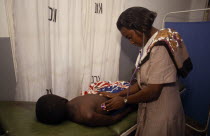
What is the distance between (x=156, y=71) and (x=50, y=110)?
749 millimetres

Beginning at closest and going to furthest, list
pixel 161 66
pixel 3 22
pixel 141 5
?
pixel 161 66
pixel 3 22
pixel 141 5

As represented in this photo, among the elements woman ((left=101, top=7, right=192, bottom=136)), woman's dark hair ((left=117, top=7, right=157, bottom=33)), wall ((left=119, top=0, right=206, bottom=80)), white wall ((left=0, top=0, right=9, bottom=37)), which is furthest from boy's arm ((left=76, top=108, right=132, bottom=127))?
wall ((left=119, top=0, right=206, bottom=80))

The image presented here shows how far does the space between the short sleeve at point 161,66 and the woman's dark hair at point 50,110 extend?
68cm

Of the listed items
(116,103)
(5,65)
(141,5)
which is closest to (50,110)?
(116,103)

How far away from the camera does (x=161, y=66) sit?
0.93m

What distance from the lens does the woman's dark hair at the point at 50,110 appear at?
111 cm

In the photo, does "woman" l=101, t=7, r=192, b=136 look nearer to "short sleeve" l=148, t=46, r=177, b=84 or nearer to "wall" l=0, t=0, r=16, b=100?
"short sleeve" l=148, t=46, r=177, b=84

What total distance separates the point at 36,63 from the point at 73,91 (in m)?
0.49

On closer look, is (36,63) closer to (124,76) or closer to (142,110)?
(142,110)

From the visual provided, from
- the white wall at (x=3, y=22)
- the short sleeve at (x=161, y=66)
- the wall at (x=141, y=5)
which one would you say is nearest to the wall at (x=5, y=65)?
the white wall at (x=3, y=22)

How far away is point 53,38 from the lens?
1521mm

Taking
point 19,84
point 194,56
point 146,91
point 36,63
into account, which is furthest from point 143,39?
point 194,56

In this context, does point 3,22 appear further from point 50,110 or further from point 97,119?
point 97,119

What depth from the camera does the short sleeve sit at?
933 mm
